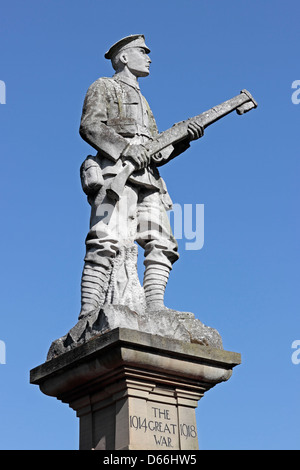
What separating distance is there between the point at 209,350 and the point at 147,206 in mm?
1936

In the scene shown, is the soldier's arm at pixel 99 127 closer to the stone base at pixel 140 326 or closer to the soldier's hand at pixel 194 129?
the soldier's hand at pixel 194 129

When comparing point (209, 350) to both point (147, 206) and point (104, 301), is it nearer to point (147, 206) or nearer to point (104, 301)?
point (104, 301)

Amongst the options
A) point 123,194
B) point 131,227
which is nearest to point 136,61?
point 123,194

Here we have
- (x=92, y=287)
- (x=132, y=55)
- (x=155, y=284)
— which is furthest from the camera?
(x=132, y=55)

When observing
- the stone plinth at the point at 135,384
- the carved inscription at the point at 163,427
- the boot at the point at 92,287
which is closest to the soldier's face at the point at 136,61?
the boot at the point at 92,287

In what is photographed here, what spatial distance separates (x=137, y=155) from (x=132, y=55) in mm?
1636

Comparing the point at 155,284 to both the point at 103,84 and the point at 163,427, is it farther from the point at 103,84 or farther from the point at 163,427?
the point at 103,84

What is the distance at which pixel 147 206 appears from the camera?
9688mm

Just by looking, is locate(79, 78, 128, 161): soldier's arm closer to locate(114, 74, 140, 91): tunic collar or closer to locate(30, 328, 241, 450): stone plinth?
locate(114, 74, 140, 91): tunic collar

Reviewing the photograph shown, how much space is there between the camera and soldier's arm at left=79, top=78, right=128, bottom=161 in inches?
373

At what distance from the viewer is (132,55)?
10.4 m

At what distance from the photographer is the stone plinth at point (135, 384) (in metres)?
8.23

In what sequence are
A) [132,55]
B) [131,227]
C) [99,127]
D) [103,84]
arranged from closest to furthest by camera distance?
1. [131,227]
2. [99,127]
3. [103,84]
4. [132,55]
